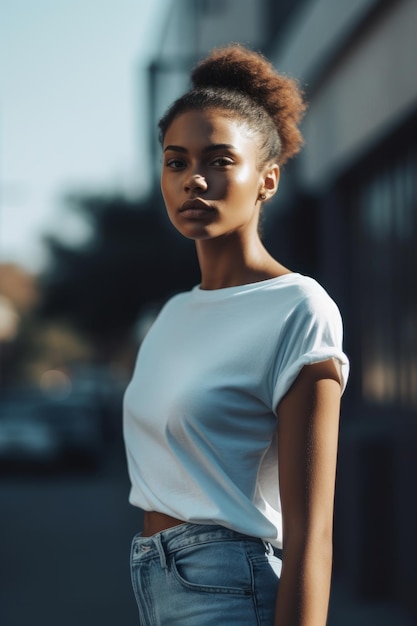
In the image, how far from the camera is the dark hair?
2385mm

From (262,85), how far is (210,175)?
33 centimetres

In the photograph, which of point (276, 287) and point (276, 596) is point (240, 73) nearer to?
point (276, 287)

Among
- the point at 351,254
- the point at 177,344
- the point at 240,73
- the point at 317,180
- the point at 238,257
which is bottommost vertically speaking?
the point at 177,344

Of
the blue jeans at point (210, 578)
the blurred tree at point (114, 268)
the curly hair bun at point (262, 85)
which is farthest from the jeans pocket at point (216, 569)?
the blurred tree at point (114, 268)

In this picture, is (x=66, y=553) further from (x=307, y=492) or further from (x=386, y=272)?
(x=307, y=492)

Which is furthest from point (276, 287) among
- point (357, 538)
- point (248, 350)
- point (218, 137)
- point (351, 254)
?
point (351, 254)

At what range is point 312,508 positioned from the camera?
205 centimetres

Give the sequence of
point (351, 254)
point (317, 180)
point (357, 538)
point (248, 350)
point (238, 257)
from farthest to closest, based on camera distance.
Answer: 1. point (317, 180)
2. point (351, 254)
3. point (357, 538)
4. point (238, 257)
5. point (248, 350)

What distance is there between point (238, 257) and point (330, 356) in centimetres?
39

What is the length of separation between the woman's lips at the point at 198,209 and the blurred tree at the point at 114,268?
77.8ft

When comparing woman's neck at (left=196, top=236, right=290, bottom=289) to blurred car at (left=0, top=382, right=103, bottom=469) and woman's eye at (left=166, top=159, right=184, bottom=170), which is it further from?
blurred car at (left=0, top=382, right=103, bottom=469)

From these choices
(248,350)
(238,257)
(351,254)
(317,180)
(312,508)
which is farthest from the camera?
(317,180)

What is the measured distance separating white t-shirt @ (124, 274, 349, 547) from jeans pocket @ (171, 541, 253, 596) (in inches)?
2.0

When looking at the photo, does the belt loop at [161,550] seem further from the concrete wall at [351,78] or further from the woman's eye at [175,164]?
the concrete wall at [351,78]
